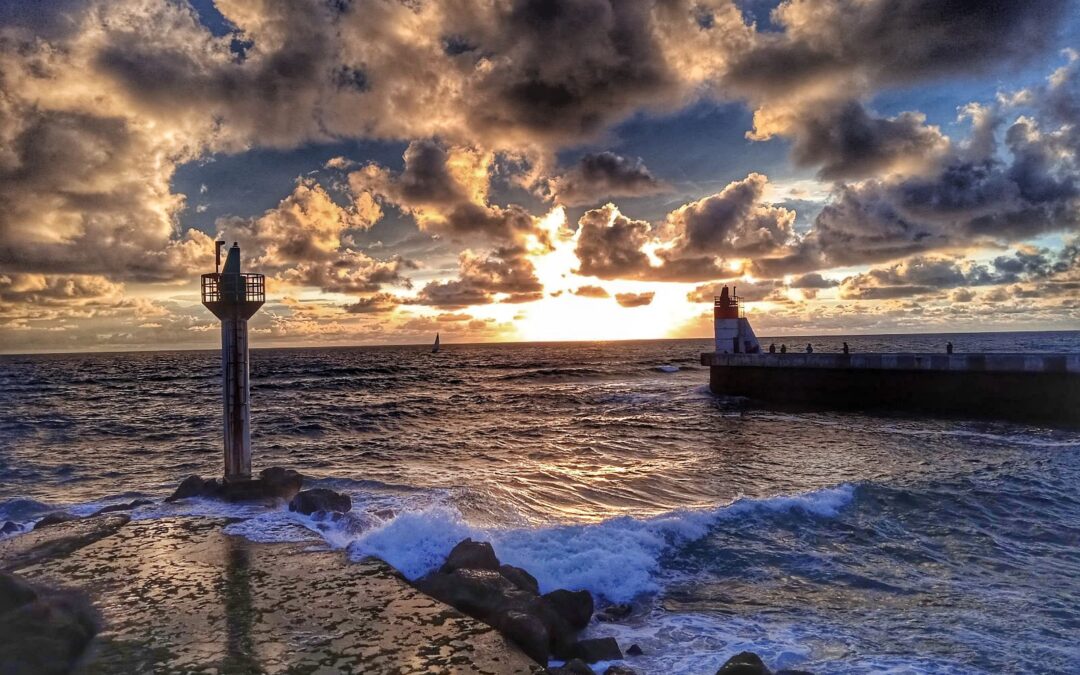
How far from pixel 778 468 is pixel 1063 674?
1256cm

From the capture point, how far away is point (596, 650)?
755cm

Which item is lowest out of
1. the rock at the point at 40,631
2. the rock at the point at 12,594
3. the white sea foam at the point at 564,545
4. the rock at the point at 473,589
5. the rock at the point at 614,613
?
the rock at the point at 614,613

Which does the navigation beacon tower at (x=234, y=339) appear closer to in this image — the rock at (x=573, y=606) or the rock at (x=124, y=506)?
the rock at (x=124, y=506)

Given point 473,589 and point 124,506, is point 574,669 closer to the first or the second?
point 473,589

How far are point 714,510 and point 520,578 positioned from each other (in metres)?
6.51

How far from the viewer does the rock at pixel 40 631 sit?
634 cm

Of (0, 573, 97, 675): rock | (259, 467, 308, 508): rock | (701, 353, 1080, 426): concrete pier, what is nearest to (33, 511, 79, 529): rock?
(259, 467, 308, 508): rock

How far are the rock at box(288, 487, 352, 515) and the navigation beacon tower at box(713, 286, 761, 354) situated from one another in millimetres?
33328

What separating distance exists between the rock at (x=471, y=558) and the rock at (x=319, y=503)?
189 inches

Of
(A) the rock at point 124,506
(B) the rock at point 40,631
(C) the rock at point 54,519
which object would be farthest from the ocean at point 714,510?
(B) the rock at point 40,631

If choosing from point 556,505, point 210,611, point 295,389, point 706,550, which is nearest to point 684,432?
point 556,505

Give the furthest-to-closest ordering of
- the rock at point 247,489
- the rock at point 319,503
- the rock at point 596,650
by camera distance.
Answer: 1. the rock at point 247,489
2. the rock at point 319,503
3. the rock at point 596,650

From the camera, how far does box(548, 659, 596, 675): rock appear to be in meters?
6.77

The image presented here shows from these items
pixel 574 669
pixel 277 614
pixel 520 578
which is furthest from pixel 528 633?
pixel 277 614
